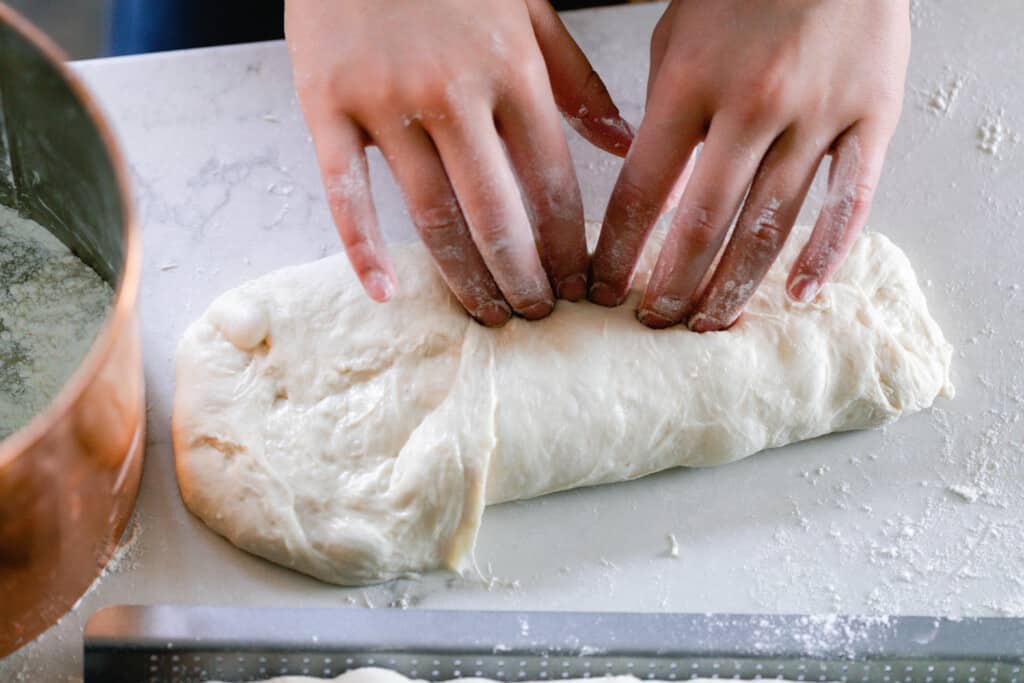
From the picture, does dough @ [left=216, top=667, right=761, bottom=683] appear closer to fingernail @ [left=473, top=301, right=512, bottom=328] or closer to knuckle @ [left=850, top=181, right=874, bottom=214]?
fingernail @ [left=473, top=301, right=512, bottom=328]

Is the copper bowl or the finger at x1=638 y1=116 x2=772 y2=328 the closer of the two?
the copper bowl

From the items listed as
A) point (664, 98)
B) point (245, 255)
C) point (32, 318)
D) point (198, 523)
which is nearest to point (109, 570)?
point (198, 523)

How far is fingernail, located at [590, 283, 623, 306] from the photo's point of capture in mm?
1341

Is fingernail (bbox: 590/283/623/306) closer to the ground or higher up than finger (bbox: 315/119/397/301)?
closer to the ground

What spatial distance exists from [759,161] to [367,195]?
465 mm

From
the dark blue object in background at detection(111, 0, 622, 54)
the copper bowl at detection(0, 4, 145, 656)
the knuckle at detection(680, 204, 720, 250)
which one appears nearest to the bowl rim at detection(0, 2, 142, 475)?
the copper bowl at detection(0, 4, 145, 656)

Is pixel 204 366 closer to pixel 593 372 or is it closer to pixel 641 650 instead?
pixel 593 372

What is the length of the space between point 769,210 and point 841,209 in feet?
0.31

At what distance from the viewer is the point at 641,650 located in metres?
1.21

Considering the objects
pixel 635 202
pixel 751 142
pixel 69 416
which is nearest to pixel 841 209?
pixel 751 142

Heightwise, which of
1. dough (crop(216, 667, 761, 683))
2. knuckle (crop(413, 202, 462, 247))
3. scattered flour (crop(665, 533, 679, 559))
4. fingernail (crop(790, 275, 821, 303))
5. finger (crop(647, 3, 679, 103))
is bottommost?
scattered flour (crop(665, 533, 679, 559))

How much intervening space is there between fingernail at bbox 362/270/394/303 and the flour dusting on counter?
357 millimetres

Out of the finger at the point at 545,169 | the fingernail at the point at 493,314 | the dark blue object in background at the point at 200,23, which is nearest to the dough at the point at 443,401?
the fingernail at the point at 493,314

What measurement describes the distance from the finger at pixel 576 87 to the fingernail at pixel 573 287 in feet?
0.66
